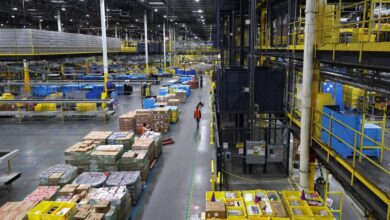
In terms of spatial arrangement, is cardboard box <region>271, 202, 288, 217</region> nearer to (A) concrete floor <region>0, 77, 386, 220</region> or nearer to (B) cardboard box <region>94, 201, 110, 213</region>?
(A) concrete floor <region>0, 77, 386, 220</region>

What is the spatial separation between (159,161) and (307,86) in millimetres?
7922

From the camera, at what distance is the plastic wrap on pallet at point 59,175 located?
9789 millimetres

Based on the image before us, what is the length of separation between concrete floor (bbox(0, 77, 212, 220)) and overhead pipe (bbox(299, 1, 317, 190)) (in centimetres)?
340

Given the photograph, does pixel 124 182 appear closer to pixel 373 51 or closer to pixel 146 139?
pixel 146 139

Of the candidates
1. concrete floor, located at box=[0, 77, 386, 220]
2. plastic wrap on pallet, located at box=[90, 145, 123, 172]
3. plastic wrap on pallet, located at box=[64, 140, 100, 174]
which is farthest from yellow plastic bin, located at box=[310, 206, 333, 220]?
plastic wrap on pallet, located at box=[64, 140, 100, 174]

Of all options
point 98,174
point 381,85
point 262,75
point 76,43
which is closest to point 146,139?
point 98,174

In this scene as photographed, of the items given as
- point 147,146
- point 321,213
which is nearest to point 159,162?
point 147,146

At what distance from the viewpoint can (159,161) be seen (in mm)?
13562

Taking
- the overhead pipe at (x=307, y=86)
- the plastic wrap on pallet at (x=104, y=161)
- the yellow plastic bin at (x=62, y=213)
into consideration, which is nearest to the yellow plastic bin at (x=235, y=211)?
the overhead pipe at (x=307, y=86)

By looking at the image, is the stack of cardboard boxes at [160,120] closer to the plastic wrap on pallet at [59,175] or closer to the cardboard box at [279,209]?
the plastic wrap on pallet at [59,175]

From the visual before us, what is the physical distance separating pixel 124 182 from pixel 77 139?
26.3ft

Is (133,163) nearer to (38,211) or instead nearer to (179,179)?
(179,179)

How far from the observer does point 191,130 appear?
18.4 meters

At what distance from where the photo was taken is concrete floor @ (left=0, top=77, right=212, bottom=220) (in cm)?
978
